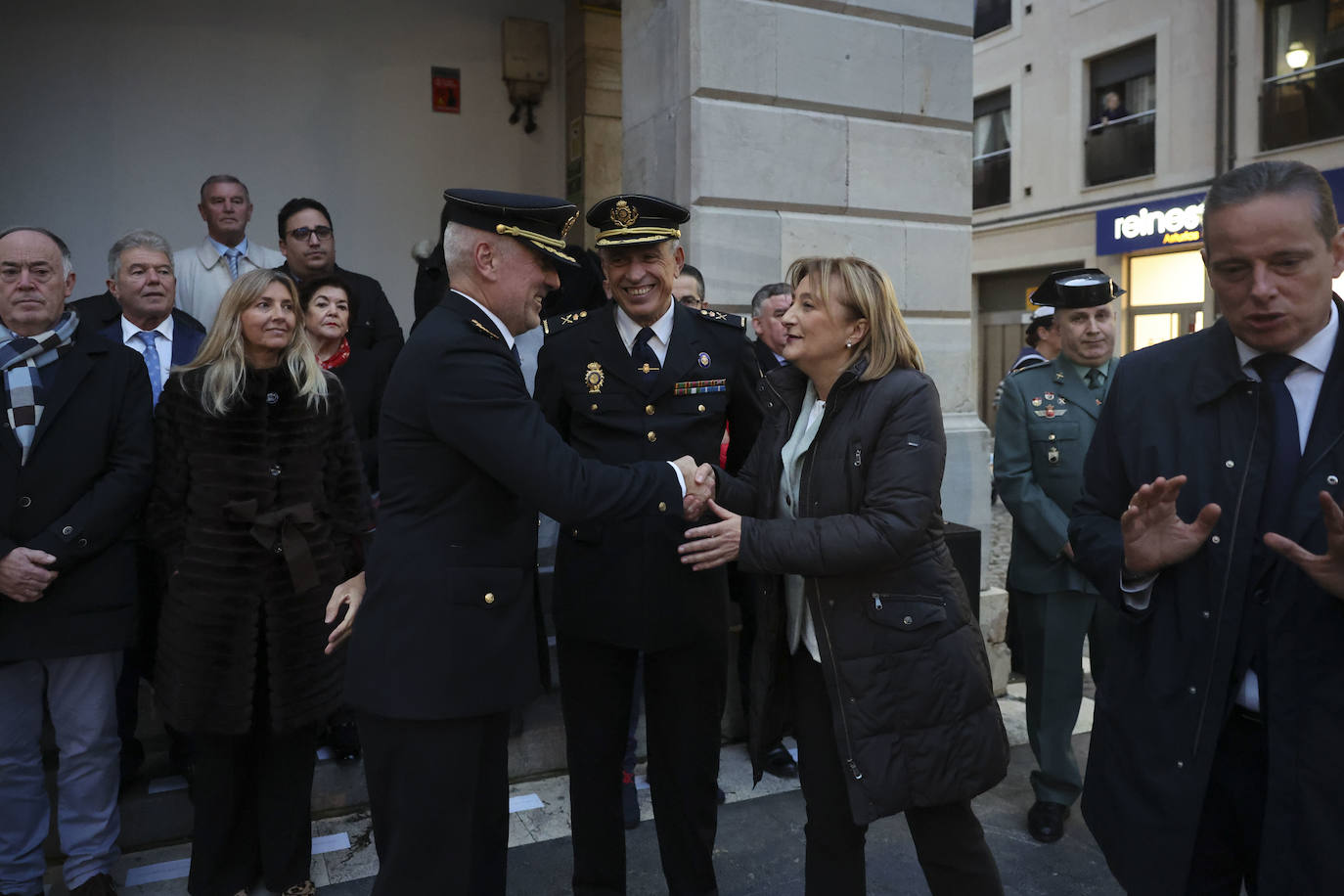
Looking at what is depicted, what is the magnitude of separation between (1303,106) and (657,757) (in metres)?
15.8

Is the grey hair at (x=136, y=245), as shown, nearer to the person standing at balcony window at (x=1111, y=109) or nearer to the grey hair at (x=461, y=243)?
the grey hair at (x=461, y=243)

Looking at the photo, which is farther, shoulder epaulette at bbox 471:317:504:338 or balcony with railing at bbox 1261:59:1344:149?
balcony with railing at bbox 1261:59:1344:149

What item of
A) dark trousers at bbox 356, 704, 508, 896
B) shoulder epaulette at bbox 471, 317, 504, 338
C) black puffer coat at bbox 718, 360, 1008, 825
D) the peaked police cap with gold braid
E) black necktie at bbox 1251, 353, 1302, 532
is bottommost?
dark trousers at bbox 356, 704, 508, 896

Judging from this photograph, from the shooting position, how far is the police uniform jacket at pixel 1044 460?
3.93 meters

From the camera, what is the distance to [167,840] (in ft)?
12.2

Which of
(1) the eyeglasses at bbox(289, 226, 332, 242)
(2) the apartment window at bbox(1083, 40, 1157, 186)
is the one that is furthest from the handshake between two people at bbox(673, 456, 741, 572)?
(2) the apartment window at bbox(1083, 40, 1157, 186)

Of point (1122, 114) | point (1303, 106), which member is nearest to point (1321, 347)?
point (1303, 106)

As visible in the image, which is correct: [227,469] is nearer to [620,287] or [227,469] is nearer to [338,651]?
[338,651]

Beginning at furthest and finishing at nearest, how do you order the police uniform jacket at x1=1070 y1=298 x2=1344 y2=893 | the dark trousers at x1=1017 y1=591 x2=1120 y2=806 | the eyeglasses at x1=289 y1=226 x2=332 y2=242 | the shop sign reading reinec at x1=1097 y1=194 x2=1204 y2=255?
the shop sign reading reinec at x1=1097 y1=194 x2=1204 y2=255 < the eyeglasses at x1=289 y1=226 x2=332 y2=242 < the dark trousers at x1=1017 y1=591 x2=1120 y2=806 < the police uniform jacket at x1=1070 y1=298 x2=1344 y2=893

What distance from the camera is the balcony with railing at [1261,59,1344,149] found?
1382 cm

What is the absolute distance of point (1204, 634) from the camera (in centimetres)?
191

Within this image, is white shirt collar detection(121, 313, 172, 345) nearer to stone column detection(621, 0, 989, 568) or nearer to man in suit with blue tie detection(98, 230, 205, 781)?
man in suit with blue tie detection(98, 230, 205, 781)

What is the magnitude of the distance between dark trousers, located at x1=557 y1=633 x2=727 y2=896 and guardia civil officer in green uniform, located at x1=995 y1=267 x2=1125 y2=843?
1.59 metres

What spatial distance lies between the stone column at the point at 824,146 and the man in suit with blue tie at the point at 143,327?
2551mm
